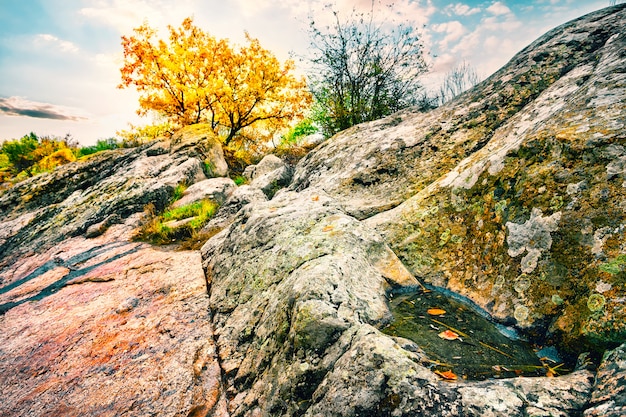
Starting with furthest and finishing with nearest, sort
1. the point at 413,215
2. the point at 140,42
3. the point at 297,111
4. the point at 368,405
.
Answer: the point at 297,111
the point at 140,42
the point at 413,215
the point at 368,405

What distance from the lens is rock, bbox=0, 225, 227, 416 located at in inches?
80.5

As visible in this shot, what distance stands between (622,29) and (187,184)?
8.47 meters

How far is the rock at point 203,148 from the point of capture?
29.8ft

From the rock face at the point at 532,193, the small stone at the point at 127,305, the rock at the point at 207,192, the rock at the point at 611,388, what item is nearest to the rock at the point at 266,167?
the rock at the point at 207,192

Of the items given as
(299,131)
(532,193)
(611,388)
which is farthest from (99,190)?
(299,131)

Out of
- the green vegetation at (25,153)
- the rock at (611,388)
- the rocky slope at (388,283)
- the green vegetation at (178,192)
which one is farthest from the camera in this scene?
the green vegetation at (25,153)

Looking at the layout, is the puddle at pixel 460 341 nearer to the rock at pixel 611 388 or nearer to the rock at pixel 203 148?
the rock at pixel 611 388

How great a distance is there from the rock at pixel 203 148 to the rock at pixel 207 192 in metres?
1.63

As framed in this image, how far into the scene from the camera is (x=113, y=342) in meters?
2.70

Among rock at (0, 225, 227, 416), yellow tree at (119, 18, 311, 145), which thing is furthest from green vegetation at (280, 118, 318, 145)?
rock at (0, 225, 227, 416)

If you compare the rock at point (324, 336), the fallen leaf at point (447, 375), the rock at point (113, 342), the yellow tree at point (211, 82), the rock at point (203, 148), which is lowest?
the rock at point (113, 342)

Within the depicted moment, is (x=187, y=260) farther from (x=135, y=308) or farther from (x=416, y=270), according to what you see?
(x=416, y=270)

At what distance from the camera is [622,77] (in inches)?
84.0

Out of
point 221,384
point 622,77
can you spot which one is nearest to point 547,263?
point 622,77
